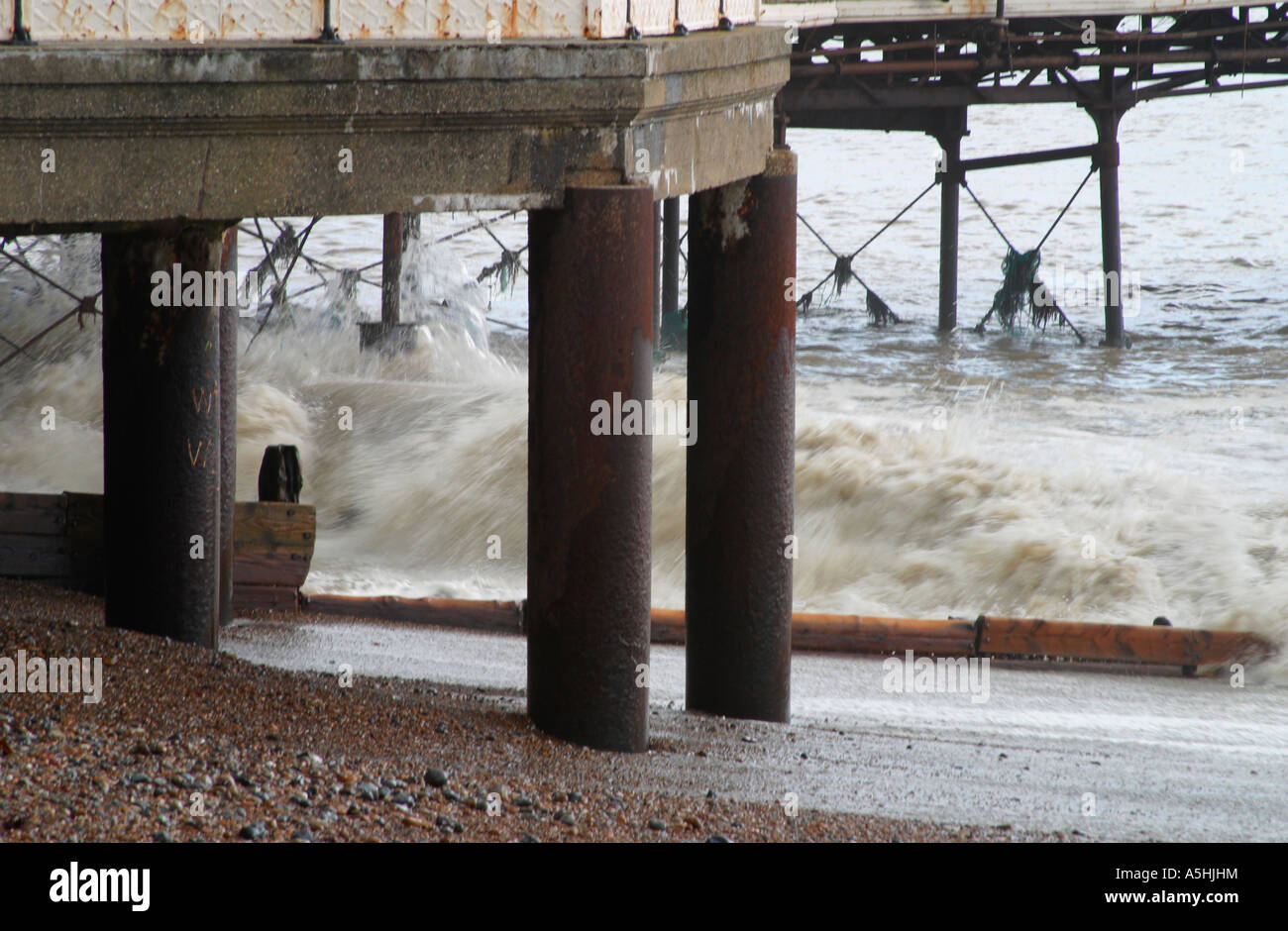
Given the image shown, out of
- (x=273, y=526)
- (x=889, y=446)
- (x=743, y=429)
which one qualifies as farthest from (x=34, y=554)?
(x=889, y=446)

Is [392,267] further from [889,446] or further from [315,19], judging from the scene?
[315,19]

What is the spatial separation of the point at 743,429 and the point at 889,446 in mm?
8444

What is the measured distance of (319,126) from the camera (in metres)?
4.54

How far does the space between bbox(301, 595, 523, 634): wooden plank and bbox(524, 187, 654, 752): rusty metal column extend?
369cm

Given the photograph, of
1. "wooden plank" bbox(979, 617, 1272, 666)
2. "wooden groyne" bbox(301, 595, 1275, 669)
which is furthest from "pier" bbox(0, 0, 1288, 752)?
"wooden plank" bbox(979, 617, 1272, 666)

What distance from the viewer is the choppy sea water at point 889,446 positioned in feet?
39.7

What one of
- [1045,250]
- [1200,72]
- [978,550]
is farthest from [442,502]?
[1045,250]

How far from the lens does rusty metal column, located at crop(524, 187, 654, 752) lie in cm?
473

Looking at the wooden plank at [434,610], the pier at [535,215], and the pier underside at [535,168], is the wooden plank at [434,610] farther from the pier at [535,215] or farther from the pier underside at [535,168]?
the pier underside at [535,168]

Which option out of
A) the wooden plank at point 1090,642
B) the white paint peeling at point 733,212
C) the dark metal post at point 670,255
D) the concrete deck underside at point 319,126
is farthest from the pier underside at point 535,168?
the dark metal post at point 670,255

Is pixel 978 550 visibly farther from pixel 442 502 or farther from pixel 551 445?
pixel 551 445

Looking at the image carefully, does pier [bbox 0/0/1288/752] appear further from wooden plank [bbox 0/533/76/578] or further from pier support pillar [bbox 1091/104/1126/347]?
pier support pillar [bbox 1091/104/1126/347]

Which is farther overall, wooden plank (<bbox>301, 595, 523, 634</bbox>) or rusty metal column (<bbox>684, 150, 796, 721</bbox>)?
wooden plank (<bbox>301, 595, 523, 634</bbox>)

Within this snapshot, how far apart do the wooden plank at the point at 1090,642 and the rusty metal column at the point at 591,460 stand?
158 inches
